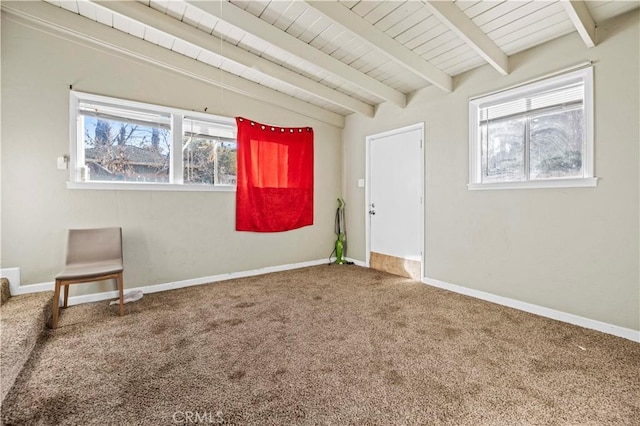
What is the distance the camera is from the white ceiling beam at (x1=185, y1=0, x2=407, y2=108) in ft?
8.27

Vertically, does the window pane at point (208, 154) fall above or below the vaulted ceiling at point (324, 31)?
below

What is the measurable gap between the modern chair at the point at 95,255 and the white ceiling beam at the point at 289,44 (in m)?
2.41

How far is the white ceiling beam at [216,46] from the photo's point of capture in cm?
259

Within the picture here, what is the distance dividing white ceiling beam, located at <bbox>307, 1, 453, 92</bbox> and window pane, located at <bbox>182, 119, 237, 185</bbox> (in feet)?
7.08

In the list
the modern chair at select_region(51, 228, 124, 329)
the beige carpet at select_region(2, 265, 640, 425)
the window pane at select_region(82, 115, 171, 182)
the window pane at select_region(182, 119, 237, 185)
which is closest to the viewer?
the beige carpet at select_region(2, 265, 640, 425)

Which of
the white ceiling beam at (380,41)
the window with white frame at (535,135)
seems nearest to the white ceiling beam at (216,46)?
the white ceiling beam at (380,41)

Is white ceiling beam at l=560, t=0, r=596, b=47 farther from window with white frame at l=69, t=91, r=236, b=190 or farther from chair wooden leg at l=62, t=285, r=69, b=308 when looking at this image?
chair wooden leg at l=62, t=285, r=69, b=308

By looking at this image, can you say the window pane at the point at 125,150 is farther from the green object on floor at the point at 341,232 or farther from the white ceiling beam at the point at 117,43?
the green object on floor at the point at 341,232

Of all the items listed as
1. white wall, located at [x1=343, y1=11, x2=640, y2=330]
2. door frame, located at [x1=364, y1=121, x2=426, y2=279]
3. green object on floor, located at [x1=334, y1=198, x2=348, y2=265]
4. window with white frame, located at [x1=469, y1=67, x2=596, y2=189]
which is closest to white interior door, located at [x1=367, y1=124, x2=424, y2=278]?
door frame, located at [x1=364, y1=121, x2=426, y2=279]

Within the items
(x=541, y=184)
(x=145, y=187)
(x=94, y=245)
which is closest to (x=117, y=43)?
(x=145, y=187)

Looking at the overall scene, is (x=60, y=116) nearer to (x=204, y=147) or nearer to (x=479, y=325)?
(x=204, y=147)

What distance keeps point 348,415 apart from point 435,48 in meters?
3.33

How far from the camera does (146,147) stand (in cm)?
343

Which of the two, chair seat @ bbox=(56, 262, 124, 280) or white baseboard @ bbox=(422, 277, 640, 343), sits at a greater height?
chair seat @ bbox=(56, 262, 124, 280)
